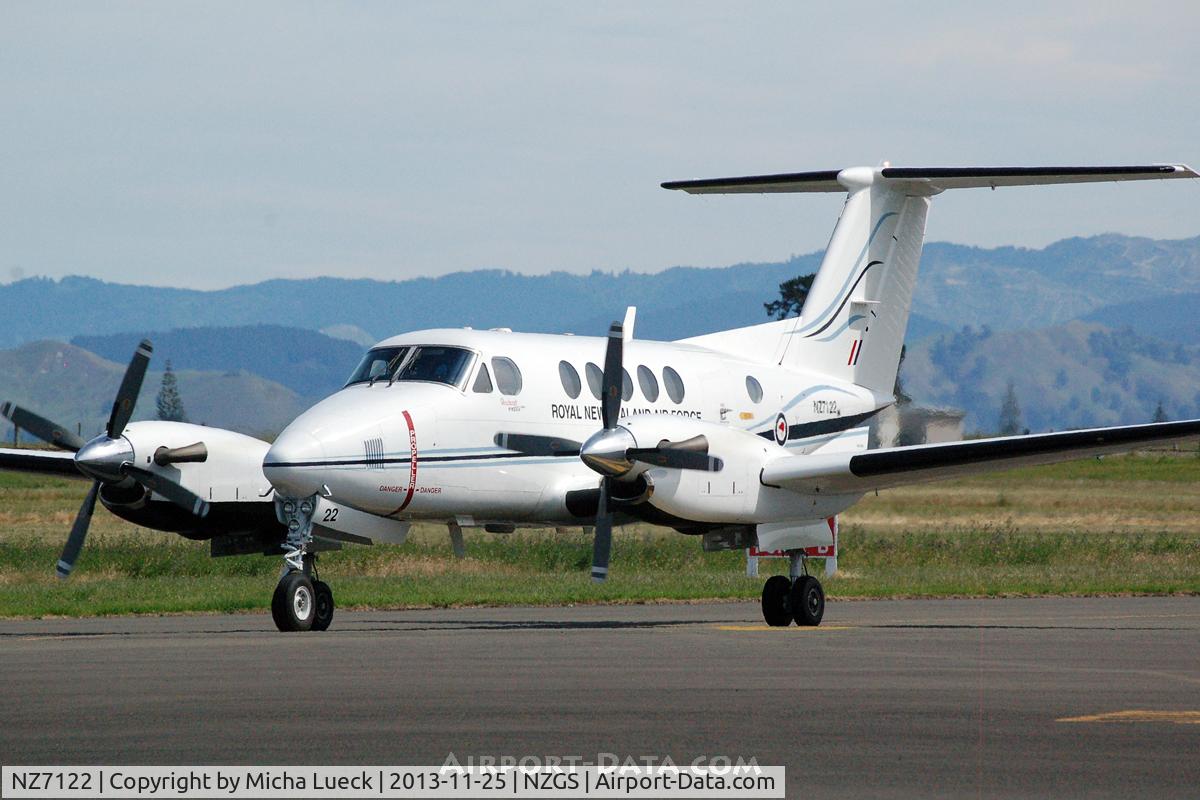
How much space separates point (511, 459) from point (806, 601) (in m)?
3.89

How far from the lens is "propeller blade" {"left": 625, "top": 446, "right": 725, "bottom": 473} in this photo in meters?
18.7

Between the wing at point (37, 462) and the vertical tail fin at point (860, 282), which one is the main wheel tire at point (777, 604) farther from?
the wing at point (37, 462)

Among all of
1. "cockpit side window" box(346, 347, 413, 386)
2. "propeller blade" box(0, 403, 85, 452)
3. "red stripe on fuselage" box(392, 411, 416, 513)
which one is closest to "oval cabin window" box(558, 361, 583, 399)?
"cockpit side window" box(346, 347, 413, 386)

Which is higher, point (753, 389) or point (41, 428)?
point (753, 389)

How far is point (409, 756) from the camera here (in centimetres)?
939

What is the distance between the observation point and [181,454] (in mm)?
19750

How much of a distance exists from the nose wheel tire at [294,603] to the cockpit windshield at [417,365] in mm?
2239

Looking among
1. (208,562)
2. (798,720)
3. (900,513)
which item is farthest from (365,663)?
(900,513)

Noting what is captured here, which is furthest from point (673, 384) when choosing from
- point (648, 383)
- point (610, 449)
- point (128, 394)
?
point (128, 394)

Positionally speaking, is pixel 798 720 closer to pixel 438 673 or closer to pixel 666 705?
pixel 666 705

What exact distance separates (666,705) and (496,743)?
2.12 metres

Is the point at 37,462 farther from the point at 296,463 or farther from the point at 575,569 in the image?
the point at 575,569

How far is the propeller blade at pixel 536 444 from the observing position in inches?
772

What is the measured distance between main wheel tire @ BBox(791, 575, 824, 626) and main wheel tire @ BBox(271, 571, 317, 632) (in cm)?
568
